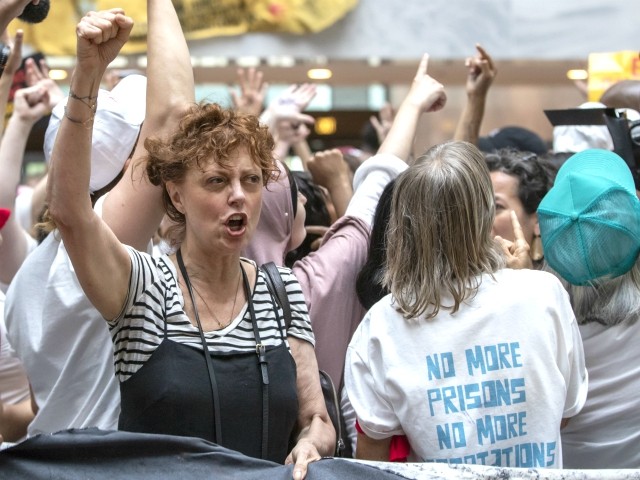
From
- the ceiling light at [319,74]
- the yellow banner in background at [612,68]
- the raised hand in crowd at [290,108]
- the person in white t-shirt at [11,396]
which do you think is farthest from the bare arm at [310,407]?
the ceiling light at [319,74]

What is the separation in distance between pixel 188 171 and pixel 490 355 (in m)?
0.85

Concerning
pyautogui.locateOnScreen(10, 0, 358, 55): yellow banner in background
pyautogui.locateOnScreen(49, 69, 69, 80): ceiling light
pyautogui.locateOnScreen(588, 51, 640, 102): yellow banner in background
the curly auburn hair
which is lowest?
the curly auburn hair

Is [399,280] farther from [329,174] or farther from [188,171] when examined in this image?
[329,174]

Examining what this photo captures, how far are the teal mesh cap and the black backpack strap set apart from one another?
0.77m

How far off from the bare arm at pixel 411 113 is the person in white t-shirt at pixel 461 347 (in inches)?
37.2

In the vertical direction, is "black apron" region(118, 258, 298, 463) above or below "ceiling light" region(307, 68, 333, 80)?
below

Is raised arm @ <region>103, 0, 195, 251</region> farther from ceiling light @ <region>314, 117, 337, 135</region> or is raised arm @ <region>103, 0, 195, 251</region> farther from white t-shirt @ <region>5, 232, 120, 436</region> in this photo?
ceiling light @ <region>314, 117, 337, 135</region>

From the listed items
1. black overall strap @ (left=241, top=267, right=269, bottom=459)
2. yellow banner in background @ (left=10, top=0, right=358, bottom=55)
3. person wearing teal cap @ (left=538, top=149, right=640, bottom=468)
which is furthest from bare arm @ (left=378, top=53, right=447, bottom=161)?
yellow banner in background @ (left=10, top=0, right=358, bottom=55)

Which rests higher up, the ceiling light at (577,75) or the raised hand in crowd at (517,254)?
the ceiling light at (577,75)

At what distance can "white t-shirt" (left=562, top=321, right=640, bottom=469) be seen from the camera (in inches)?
116

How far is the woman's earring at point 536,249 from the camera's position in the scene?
12.3ft

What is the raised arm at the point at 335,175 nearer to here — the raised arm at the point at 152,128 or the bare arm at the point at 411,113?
the bare arm at the point at 411,113

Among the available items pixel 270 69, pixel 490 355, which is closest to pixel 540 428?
pixel 490 355

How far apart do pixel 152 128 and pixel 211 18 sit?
4.91m
